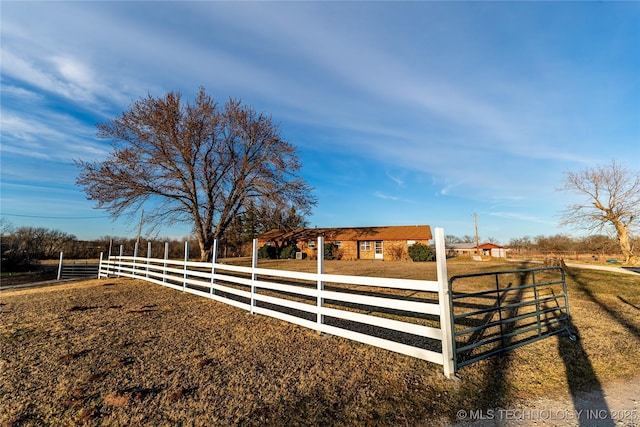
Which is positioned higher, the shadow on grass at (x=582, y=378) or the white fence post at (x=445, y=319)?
the white fence post at (x=445, y=319)

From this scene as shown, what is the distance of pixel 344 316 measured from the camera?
459cm

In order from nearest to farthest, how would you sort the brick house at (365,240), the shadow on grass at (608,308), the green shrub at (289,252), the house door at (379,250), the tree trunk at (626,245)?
the shadow on grass at (608,308) < the tree trunk at (626,245) < the brick house at (365,240) < the house door at (379,250) < the green shrub at (289,252)

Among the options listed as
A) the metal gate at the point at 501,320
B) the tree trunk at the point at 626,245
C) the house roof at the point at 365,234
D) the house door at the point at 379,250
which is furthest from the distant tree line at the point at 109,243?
the tree trunk at the point at 626,245

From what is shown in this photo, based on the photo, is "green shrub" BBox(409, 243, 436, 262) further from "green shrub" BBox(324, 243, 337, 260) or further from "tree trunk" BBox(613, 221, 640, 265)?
"tree trunk" BBox(613, 221, 640, 265)

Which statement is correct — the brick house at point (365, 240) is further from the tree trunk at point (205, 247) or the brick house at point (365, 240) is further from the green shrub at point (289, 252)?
the tree trunk at point (205, 247)

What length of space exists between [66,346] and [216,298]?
3.68 m

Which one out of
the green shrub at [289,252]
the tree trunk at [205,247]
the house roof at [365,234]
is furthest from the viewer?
the green shrub at [289,252]

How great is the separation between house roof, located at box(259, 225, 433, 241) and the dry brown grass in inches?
942

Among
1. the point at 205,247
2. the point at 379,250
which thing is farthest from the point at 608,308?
the point at 379,250

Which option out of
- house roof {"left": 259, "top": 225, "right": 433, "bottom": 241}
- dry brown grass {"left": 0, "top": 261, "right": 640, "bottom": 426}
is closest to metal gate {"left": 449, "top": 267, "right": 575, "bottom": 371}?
dry brown grass {"left": 0, "top": 261, "right": 640, "bottom": 426}

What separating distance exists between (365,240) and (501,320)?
27.0 m

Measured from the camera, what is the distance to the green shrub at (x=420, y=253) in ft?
88.8

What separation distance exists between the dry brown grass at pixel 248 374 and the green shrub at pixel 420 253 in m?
21.4

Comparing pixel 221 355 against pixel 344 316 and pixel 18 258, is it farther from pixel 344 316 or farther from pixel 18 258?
pixel 18 258
